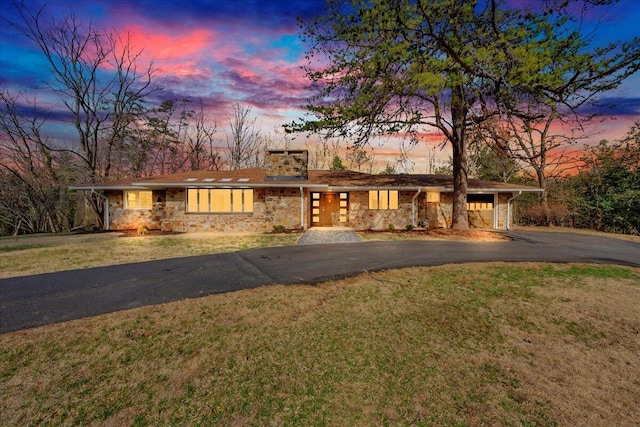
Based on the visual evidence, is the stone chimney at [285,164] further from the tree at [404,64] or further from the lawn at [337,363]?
the lawn at [337,363]

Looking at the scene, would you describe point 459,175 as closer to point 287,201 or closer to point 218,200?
point 287,201

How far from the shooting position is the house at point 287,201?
1455 centimetres

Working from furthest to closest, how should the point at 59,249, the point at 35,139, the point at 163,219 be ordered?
the point at 35,139, the point at 163,219, the point at 59,249

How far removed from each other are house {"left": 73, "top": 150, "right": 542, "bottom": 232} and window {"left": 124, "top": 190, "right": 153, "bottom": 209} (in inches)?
2.0

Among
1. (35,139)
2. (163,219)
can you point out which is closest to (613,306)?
(163,219)

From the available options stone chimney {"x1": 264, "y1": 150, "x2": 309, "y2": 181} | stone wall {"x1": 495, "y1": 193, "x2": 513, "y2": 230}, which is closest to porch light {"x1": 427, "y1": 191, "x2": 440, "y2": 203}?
stone wall {"x1": 495, "y1": 193, "x2": 513, "y2": 230}

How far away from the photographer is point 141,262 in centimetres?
786

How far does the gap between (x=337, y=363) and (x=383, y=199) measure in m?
→ 13.6

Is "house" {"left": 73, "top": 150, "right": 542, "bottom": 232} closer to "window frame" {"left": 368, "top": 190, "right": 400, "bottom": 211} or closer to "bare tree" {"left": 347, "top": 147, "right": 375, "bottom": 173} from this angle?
"window frame" {"left": 368, "top": 190, "right": 400, "bottom": 211}

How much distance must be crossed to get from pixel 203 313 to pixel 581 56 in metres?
10.5

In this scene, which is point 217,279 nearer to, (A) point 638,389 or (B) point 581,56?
(A) point 638,389

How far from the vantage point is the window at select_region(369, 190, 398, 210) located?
16.0m

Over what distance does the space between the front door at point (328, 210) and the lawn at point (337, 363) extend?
1112cm

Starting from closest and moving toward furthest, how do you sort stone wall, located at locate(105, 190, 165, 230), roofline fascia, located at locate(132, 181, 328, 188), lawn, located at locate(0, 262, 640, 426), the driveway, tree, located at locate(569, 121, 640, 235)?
lawn, located at locate(0, 262, 640, 426)
the driveway
roofline fascia, located at locate(132, 181, 328, 188)
stone wall, located at locate(105, 190, 165, 230)
tree, located at locate(569, 121, 640, 235)
